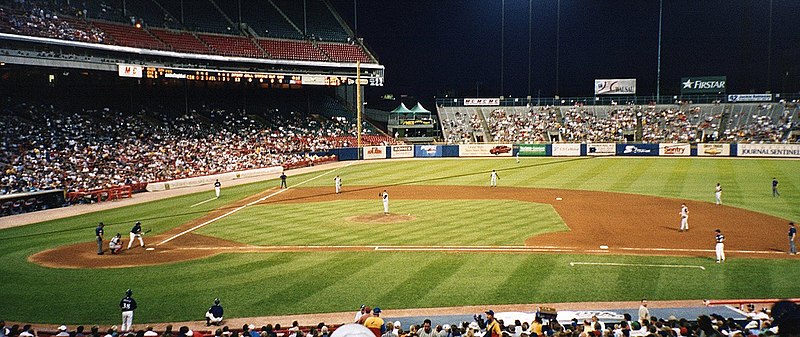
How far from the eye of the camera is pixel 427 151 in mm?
68875

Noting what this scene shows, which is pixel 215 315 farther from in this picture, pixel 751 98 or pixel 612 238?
pixel 751 98

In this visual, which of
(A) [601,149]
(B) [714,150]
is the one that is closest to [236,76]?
(A) [601,149]

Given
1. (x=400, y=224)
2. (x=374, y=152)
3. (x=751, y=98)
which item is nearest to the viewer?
(x=400, y=224)

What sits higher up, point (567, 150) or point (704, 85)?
point (704, 85)

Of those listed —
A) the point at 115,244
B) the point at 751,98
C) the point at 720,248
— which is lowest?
the point at 115,244

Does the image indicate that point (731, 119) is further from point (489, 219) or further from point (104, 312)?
point (104, 312)

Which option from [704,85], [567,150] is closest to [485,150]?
[567,150]

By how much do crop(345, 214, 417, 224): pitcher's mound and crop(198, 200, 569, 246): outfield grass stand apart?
0.49 metres

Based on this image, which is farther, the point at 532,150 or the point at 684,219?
the point at 532,150

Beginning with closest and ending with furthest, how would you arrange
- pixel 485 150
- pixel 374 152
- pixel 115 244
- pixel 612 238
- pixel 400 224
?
pixel 115 244, pixel 612 238, pixel 400 224, pixel 374 152, pixel 485 150

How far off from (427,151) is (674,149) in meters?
27.9

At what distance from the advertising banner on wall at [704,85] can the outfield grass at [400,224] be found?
176ft

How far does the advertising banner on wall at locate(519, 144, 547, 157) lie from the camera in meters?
67.2

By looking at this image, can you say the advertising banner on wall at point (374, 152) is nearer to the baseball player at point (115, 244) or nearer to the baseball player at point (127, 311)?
the baseball player at point (115, 244)
